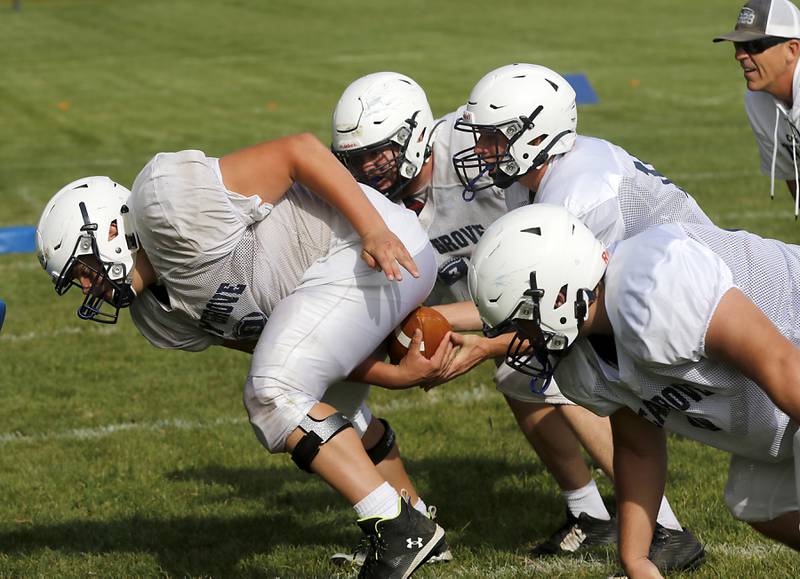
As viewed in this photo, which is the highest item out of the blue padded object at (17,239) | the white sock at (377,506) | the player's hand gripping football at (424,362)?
the player's hand gripping football at (424,362)

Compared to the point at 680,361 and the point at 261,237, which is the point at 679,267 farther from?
the point at 261,237

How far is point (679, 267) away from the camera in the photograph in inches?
129

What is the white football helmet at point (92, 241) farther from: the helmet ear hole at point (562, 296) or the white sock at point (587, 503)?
the white sock at point (587, 503)

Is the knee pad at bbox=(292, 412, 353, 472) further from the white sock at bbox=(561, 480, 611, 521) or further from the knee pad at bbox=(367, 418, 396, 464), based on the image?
the white sock at bbox=(561, 480, 611, 521)

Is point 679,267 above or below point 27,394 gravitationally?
above

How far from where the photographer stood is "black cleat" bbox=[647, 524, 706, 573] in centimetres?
450

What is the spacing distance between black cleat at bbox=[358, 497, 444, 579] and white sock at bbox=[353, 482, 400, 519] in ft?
0.05

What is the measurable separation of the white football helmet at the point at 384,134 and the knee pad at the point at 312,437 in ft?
4.32

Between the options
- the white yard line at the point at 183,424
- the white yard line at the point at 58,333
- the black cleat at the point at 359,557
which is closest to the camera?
the black cleat at the point at 359,557

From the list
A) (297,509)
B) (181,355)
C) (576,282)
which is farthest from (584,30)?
(576,282)

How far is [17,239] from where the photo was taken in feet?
33.7

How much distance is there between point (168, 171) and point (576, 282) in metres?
1.39

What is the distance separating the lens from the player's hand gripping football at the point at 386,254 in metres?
3.94

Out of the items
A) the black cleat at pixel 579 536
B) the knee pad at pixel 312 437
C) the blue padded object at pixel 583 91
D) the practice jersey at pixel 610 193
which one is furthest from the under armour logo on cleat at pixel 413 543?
the blue padded object at pixel 583 91
